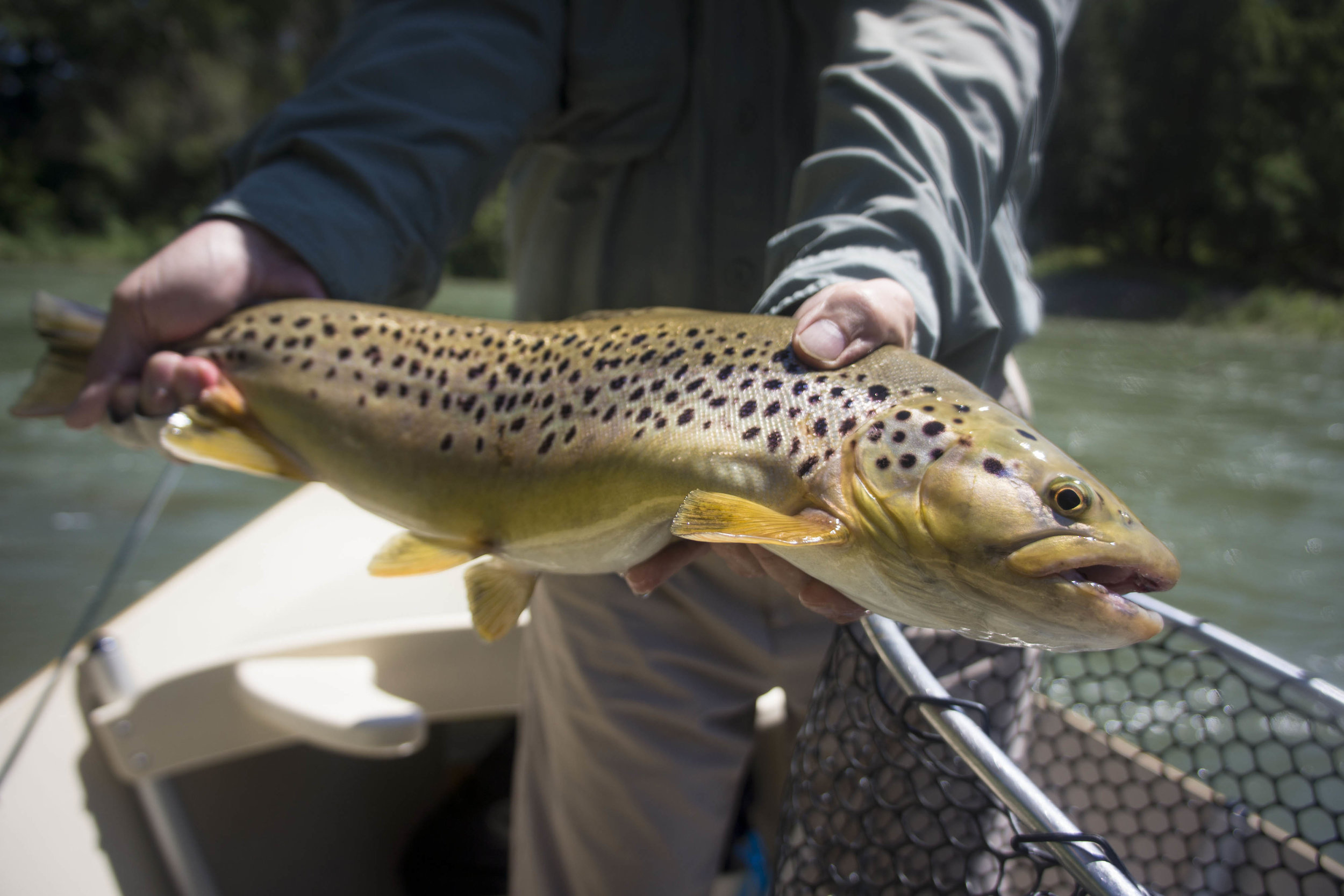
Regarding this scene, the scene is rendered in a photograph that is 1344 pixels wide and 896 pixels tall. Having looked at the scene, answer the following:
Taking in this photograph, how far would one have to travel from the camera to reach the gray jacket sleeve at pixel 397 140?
78.7 inches

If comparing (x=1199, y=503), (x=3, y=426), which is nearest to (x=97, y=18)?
(x=3, y=426)

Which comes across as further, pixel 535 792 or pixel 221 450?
pixel 535 792

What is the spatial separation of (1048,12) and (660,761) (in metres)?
1.90

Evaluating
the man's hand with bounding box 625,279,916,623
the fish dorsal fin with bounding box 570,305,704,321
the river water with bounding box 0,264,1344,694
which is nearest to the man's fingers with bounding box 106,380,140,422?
the fish dorsal fin with bounding box 570,305,704,321

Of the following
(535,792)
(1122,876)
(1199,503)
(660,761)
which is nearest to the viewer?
(1122,876)

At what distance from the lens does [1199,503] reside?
852cm

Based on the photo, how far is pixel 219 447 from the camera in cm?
197

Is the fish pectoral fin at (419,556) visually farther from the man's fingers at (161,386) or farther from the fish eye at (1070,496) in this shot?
the fish eye at (1070,496)

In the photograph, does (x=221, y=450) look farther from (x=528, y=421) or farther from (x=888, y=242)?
(x=888, y=242)

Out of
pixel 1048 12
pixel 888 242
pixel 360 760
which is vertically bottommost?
pixel 360 760

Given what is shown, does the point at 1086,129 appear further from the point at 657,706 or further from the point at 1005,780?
the point at 1005,780

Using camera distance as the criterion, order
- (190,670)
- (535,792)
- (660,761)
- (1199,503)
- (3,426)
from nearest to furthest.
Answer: (660,761), (535,792), (190,670), (1199,503), (3,426)

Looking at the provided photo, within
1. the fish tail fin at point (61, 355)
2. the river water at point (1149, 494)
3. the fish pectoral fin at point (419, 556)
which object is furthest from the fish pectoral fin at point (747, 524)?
the river water at point (1149, 494)

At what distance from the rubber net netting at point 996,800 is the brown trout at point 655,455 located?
376 mm
